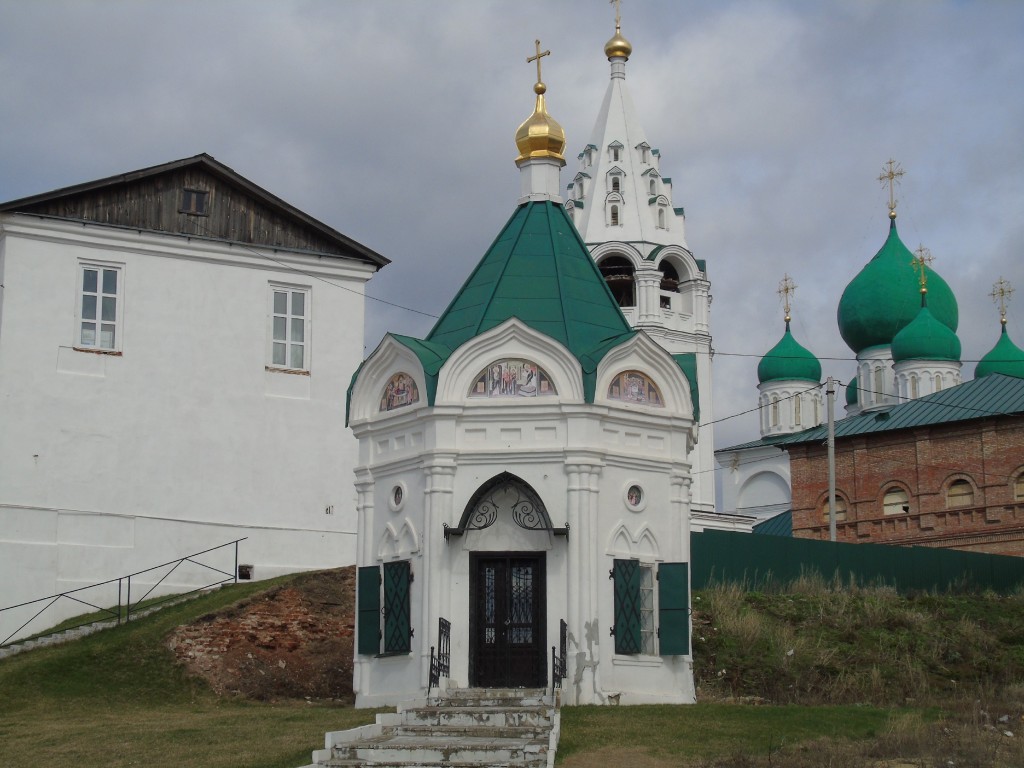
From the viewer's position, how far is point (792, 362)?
228 feet

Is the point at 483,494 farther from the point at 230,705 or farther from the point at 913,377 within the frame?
the point at 913,377

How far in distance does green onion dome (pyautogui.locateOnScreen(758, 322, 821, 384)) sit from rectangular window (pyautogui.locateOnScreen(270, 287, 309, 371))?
134ft

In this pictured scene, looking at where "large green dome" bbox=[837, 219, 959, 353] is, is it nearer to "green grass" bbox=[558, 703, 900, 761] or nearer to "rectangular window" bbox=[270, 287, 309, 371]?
"rectangular window" bbox=[270, 287, 309, 371]

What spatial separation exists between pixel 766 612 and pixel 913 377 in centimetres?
2995

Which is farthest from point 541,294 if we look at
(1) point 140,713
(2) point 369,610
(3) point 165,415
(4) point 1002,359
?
(4) point 1002,359

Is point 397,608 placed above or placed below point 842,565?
below

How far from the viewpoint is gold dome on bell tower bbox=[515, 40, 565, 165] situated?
22203mm

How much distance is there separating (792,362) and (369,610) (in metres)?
51.6

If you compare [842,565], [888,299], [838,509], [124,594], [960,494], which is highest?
[888,299]

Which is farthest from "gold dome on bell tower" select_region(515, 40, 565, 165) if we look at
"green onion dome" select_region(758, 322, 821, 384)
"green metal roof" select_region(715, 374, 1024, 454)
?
"green onion dome" select_region(758, 322, 821, 384)

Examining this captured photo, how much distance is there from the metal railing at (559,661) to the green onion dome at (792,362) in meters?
52.1

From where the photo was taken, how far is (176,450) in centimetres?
2997

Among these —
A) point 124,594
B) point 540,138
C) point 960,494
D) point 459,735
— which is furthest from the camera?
point 960,494

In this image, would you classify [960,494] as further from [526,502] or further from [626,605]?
[526,502]
